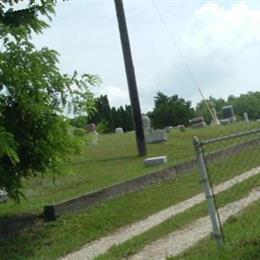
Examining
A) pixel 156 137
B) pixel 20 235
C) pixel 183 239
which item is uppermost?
pixel 156 137

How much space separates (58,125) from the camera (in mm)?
12289

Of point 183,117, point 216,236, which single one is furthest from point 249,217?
point 183,117

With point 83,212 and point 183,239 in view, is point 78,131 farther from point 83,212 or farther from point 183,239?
point 183,239

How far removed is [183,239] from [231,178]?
4872 mm

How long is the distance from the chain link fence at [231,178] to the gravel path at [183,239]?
3cm

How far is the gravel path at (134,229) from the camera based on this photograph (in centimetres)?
1041

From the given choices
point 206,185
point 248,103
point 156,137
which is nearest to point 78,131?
point 206,185

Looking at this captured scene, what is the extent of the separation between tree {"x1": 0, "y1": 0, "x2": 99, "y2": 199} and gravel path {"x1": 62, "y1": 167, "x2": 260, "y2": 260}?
6.32ft

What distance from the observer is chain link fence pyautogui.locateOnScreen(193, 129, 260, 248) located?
7.40 meters

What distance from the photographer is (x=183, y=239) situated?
983 centimetres

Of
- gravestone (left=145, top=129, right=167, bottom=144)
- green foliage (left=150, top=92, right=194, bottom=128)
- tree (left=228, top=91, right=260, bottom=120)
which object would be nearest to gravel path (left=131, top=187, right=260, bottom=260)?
gravestone (left=145, top=129, right=167, bottom=144)

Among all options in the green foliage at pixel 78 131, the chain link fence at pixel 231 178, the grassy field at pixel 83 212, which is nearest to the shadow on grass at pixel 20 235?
the grassy field at pixel 83 212

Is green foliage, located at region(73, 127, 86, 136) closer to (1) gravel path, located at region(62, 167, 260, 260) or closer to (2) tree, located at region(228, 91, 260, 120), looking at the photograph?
(1) gravel path, located at region(62, 167, 260, 260)

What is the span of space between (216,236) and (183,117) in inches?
2309
